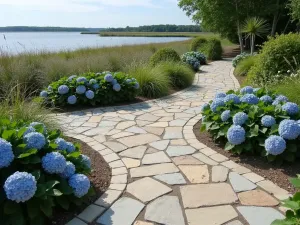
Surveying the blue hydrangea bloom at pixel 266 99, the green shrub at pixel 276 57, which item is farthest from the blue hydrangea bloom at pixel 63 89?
the green shrub at pixel 276 57

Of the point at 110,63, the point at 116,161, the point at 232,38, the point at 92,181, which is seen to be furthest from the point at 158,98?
the point at 232,38

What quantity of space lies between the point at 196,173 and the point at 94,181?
1.04 m

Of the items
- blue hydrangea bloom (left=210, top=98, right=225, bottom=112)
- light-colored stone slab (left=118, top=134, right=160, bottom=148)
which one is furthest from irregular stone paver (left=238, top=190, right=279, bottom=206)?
light-colored stone slab (left=118, top=134, right=160, bottom=148)

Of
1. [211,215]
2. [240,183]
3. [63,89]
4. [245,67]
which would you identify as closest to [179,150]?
[240,183]

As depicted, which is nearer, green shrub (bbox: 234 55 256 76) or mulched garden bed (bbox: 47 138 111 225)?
mulched garden bed (bbox: 47 138 111 225)

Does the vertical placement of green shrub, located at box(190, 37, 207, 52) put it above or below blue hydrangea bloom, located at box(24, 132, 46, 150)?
above

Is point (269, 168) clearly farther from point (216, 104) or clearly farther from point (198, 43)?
point (198, 43)

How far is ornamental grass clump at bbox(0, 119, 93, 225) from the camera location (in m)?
1.91

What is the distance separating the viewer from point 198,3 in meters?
16.0

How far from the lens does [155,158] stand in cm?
330

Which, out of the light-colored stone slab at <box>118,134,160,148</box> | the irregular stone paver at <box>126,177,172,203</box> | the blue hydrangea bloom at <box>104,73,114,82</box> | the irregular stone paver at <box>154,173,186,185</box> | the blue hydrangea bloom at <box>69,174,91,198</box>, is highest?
the blue hydrangea bloom at <box>104,73,114,82</box>

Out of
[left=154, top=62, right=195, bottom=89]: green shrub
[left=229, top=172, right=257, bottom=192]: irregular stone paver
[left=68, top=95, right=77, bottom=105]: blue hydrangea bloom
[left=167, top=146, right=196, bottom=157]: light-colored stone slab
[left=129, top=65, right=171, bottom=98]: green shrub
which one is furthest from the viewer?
[left=154, top=62, right=195, bottom=89]: green shrub

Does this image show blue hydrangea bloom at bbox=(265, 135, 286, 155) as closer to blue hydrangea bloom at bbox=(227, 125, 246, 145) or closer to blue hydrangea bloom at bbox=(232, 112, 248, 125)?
blue hydrangea bloom at bbox=(227, 125, 246, 145)

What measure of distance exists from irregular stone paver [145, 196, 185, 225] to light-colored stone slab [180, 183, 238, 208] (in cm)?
10
